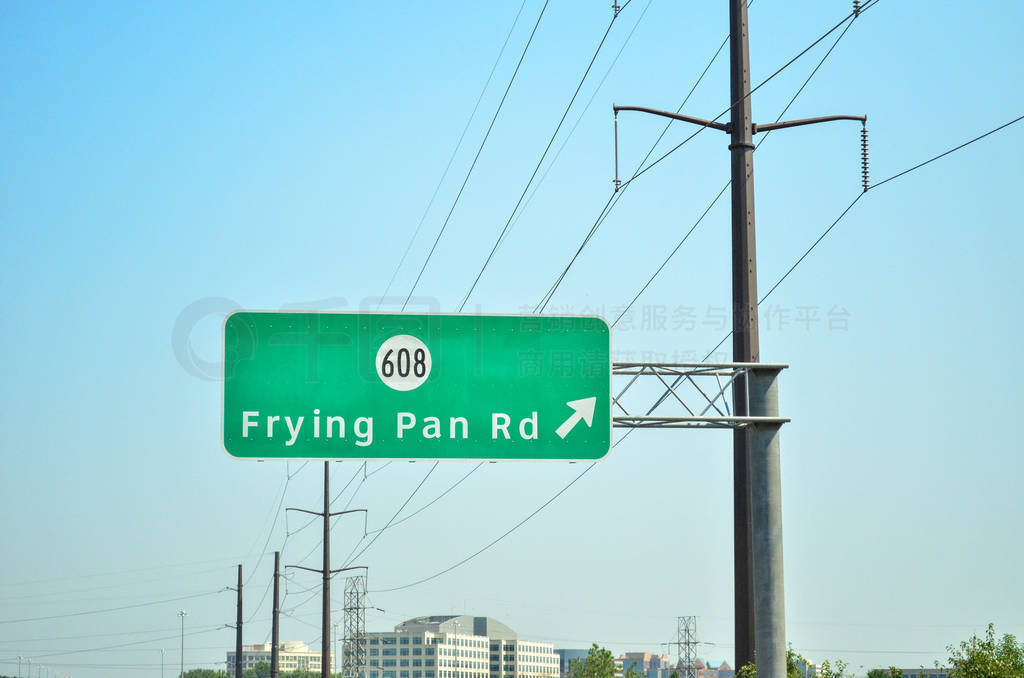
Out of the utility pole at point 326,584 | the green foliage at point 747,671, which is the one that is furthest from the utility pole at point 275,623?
the green foliage at point 747,671

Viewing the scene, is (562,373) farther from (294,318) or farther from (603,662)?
(603,662)

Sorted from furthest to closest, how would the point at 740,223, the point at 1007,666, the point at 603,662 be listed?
the point at 603,662, the point at 1007,666, the point at 740,223

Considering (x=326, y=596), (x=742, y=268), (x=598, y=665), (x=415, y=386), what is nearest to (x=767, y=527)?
(x=742, y=268)

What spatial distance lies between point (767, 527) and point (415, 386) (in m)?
4.90

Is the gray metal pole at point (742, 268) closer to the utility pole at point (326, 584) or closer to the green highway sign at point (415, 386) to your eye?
the green highway sign at point (415, 386)

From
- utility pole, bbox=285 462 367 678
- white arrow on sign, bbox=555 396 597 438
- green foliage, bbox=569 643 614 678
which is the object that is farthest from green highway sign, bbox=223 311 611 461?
green foliage, bbox=569 643 614 678

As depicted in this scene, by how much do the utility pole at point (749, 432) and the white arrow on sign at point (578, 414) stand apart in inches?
89.8

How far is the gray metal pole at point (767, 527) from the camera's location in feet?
51.4

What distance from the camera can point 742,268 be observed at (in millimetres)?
18578

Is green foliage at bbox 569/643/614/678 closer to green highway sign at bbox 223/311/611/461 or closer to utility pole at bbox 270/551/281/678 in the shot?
utility pole at bbox 270/551/281/678

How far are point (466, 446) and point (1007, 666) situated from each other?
1771 inches

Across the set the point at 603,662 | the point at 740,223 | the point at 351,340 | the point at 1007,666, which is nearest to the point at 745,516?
the point at 740,223

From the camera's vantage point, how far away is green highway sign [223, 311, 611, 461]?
47.8 ft

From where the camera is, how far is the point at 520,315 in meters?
15.0
